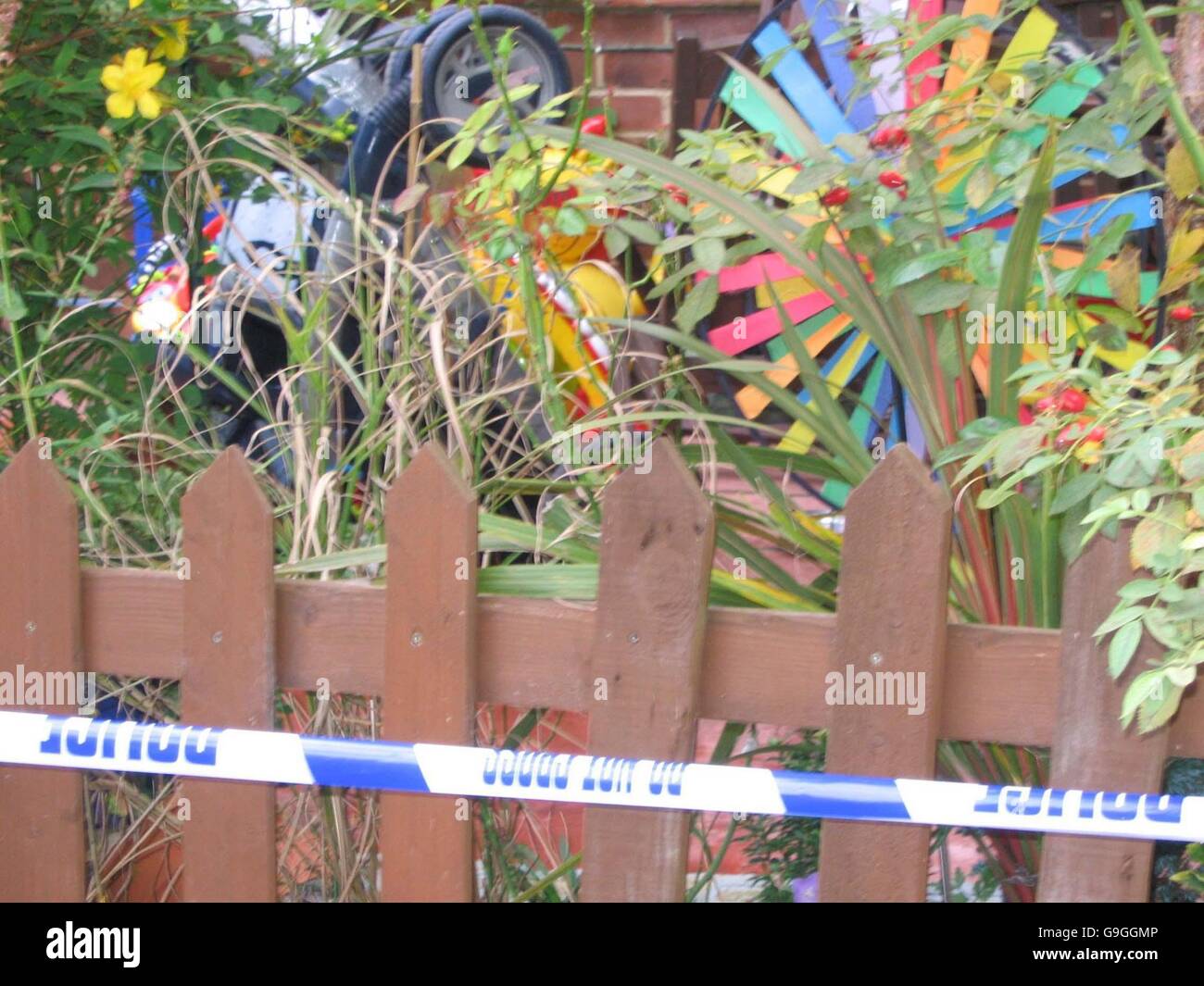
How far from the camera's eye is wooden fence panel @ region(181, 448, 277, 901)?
58.9 inches

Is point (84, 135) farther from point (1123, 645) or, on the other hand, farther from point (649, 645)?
point (1123, 645)

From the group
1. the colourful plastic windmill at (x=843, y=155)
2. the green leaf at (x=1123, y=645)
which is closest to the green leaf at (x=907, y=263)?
the green leaf at (x=1123, y=645)

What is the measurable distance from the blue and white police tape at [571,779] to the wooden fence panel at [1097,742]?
1.0 inches

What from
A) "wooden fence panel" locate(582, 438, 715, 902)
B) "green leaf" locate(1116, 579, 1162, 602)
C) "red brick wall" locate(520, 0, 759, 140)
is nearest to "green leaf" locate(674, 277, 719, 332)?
"wooden fence panel" locate(582, 438, 715, 902)

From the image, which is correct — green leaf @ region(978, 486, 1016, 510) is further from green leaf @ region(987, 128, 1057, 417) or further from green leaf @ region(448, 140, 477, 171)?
green leaf @ region(448, 140, 477, 171)

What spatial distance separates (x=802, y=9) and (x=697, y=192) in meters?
1.35

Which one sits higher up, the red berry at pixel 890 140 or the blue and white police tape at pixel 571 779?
the red berry at pixel 890 140

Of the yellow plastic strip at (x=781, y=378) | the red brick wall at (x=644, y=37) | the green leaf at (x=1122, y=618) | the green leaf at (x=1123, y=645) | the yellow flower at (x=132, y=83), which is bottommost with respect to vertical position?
the green leaf at (x=1123, y=645)

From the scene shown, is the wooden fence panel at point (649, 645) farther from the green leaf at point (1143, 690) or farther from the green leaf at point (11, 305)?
the green leaf at point (11, 305)

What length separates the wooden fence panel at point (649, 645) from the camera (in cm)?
138

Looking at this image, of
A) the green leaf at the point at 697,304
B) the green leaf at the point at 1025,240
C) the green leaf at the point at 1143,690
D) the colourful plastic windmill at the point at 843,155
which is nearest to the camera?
the green leaf at the point at 1143,690

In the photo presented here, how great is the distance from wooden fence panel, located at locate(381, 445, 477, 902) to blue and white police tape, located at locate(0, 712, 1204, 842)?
0.04 metres

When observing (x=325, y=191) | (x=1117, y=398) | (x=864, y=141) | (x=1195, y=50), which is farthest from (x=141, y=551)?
(x=1195, y=50)
